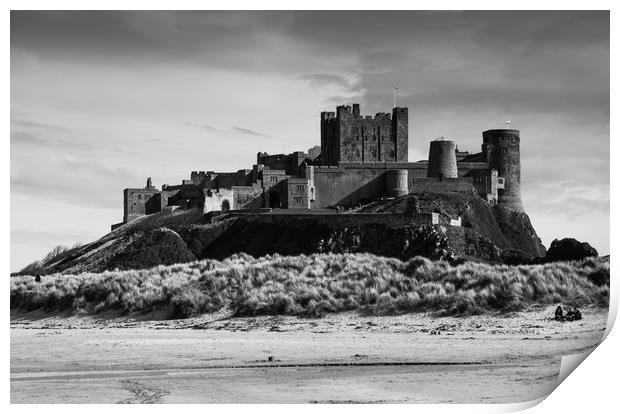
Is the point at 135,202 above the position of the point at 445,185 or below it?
below

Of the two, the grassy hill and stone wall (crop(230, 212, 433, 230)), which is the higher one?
stone wall (crop(230, 212, 433, 230))

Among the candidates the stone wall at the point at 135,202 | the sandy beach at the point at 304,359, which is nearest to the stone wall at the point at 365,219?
the stone wall at the point at 135,202

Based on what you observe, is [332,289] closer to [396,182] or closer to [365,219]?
[365,219]

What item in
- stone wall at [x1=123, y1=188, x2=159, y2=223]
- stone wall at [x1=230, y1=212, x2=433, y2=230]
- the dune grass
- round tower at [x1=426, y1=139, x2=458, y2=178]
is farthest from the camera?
stone wall at [x1=123, y1=188, x2=159, y2=223]

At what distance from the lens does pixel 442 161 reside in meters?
61.8

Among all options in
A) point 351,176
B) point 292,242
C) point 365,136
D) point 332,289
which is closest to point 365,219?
point 292,242

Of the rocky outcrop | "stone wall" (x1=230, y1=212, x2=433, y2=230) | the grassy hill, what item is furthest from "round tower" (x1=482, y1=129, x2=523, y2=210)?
the rocky outcrop

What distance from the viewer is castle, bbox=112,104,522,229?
6212cm

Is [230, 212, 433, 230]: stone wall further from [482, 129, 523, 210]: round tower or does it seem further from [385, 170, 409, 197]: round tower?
[482, 129, 523, 210]: round tower

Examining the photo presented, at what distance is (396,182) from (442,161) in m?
2.96

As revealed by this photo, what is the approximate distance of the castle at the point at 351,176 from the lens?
6212 cm

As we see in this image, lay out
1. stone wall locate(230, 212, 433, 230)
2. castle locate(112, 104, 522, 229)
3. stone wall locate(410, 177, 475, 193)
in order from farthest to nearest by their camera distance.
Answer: castle locate(112, 104, 522, 229)
stone wall locate(410, 177, 475, 193)
stone wall locate(230, 212, 433, 230)

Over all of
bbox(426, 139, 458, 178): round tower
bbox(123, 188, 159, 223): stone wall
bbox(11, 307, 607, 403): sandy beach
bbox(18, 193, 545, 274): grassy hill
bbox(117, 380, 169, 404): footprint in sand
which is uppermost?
bbox(426, 139, 458, 178): round tower

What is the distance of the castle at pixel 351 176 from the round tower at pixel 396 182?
0.06 metres
